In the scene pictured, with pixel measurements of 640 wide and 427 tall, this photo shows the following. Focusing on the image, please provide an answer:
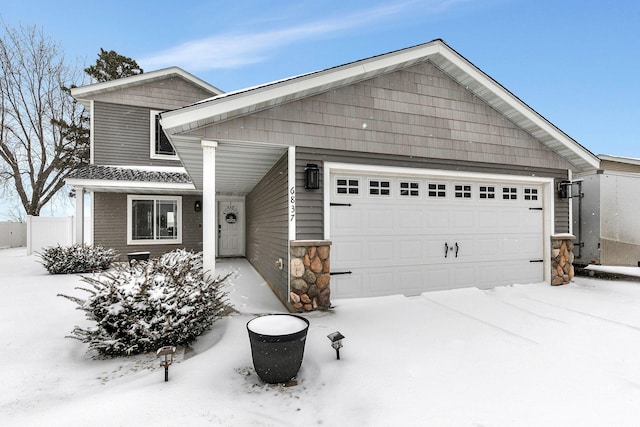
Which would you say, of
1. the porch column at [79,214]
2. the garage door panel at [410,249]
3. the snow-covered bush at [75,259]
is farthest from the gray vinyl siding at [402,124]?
the porch column at [79,214]

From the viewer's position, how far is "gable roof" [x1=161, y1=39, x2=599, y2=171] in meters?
4.27

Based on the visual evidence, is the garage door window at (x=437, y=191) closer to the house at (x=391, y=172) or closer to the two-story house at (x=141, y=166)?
the house at (x=391, y=172)

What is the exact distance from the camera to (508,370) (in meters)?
2.95

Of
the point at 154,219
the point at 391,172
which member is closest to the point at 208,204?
the point at 391,172

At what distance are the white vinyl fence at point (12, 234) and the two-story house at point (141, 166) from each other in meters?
10.7

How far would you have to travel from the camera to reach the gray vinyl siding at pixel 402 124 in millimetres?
4758

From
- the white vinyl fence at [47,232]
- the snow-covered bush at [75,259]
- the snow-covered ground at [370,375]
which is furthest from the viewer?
the white vinyl fence at [47,232]

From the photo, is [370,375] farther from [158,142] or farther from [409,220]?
[158,142]

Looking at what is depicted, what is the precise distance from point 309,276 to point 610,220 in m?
7.87

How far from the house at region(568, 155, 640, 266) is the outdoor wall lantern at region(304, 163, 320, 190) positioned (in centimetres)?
711

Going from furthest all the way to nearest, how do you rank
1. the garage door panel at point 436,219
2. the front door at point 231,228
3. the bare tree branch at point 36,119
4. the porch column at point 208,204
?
the bare tree branch at point 36,119
the front door at point 231,228
the garage door panel at point 436,219
the porch column at point 208,204

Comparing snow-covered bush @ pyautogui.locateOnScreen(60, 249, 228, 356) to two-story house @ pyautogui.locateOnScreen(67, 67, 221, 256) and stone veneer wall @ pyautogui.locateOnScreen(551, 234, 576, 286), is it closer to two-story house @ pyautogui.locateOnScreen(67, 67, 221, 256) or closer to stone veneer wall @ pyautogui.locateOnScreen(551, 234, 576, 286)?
two-story house @ pyautogui.locateOnScreen(67, 67, 221, 256)

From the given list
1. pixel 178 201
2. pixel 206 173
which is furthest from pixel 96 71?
pixel 206 173

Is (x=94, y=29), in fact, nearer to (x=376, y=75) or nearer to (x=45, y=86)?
(x=45, y=86)
